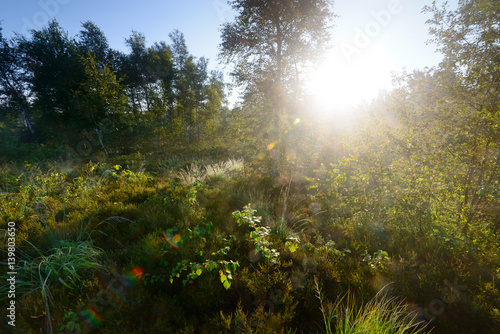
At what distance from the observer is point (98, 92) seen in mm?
11688

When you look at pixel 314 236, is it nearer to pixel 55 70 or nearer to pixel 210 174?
pixel 210 174

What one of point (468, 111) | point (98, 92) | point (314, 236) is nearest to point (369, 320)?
point (314, 236)

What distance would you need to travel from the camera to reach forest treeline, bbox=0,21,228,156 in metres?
13.4

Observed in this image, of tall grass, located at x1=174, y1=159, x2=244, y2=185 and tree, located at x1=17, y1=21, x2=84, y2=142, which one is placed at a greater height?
tree, located at x1=17, y1=21, x2=84, y2=142

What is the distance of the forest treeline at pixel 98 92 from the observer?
1338cm

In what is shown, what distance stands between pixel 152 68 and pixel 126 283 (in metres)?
21.6

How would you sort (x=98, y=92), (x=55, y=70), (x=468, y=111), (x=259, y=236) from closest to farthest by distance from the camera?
(x=259, y=236) → (x=468, y=111) → (x=98, y=92) → (x=55, y=70)

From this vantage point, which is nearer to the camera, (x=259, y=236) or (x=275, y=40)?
(x=259, y=236)

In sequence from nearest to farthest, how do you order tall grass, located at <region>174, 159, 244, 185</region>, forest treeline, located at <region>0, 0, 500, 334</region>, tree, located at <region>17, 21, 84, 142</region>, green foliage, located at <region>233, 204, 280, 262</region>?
forest treeline, located at <region>0, 0, 500, 334</region>, green foliage, located at <region>233, 204, 280, 262</region>, tall grass, located at <region>174, 159, 244, 185</region>, tree, located at <region>17, 21, 84, 142</region>

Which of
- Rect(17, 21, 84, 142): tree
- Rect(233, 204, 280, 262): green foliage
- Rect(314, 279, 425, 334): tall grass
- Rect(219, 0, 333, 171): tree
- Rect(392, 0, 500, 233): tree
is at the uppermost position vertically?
Rect(17, 21, 84, 142): tree

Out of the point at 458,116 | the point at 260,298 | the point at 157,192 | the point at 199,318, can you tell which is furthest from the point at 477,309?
the point at 157,192

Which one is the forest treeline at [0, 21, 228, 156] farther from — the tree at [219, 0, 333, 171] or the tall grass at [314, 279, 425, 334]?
the tall grass at [314, 279, 425, 334]

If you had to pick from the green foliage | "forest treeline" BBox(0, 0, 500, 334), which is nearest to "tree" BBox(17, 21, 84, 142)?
"forest treeline" BBox(0, 0, 500, 334)

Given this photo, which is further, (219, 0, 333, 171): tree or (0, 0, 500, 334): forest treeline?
(219, 0, 333, 171): tree
